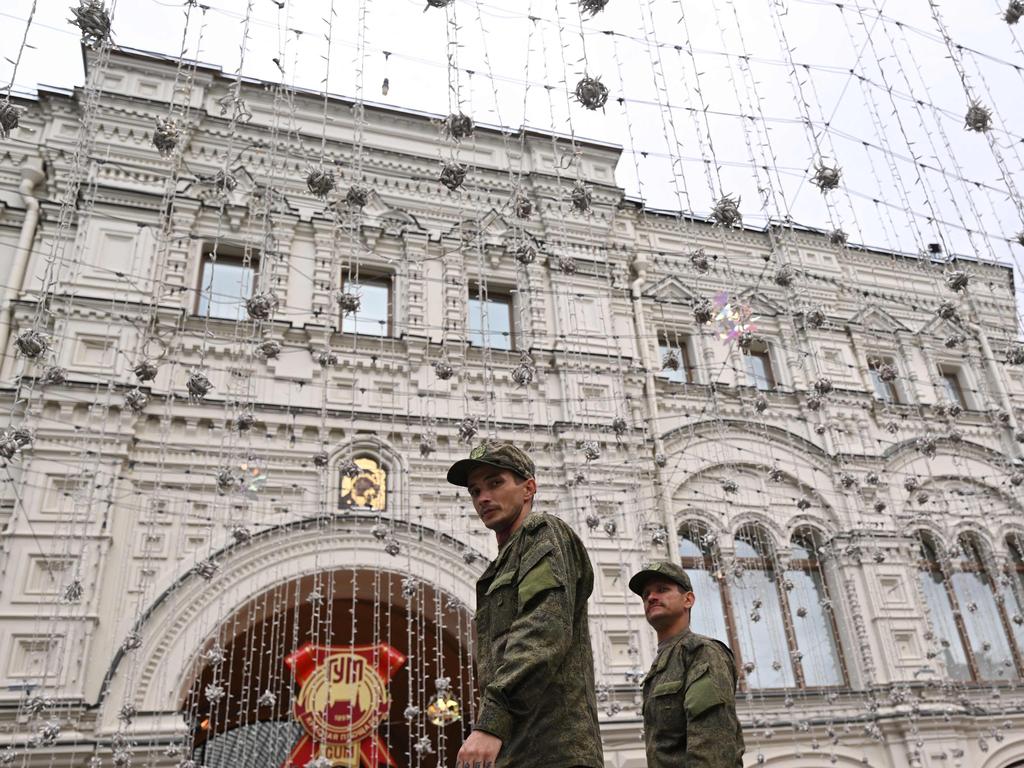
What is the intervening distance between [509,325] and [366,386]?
2.21 m

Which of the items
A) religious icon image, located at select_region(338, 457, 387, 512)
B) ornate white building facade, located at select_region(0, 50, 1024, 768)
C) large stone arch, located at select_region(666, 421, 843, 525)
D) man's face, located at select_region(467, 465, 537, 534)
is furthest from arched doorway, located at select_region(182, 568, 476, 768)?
man's face, located at select_region(467, 465, 537, 534)

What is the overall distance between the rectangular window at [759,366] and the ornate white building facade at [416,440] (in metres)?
0.07

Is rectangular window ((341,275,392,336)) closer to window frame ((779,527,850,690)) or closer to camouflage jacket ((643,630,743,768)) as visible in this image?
window frame ((779,527,850,690))

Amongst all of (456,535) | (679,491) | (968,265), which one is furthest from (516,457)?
(968,265)

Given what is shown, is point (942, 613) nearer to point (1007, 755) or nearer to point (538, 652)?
point (1007, 755)

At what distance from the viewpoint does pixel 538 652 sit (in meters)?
2.20

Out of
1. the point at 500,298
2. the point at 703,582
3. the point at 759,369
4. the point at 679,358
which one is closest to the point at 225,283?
the point at 500,298

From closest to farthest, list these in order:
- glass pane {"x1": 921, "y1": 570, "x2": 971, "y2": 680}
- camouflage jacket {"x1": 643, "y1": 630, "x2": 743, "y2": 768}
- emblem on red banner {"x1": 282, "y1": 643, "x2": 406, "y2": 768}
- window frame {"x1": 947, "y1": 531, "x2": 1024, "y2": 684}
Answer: camouflage jacket {"x1": 643, "y1": 630, "x2": 743, "y2": 768}, emblem on red banner {"x1": 282, "y1": 643, "x2": 406, "y2": 768}, glass pane {"x1": 921, "y1": 570, "x2": 971, "y2": 680}, window frame {"x1": 947, "y1": 531, "x2": 1024, "y2": 684}

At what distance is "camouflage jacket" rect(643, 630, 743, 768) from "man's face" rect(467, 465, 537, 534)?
1.00 metres

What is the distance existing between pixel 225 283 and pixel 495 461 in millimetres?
7708

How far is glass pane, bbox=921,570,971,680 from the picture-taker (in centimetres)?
998

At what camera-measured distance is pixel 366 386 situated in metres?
9.00

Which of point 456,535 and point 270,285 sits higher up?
point 270,285

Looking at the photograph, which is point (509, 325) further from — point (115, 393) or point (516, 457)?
point (516, 457)
